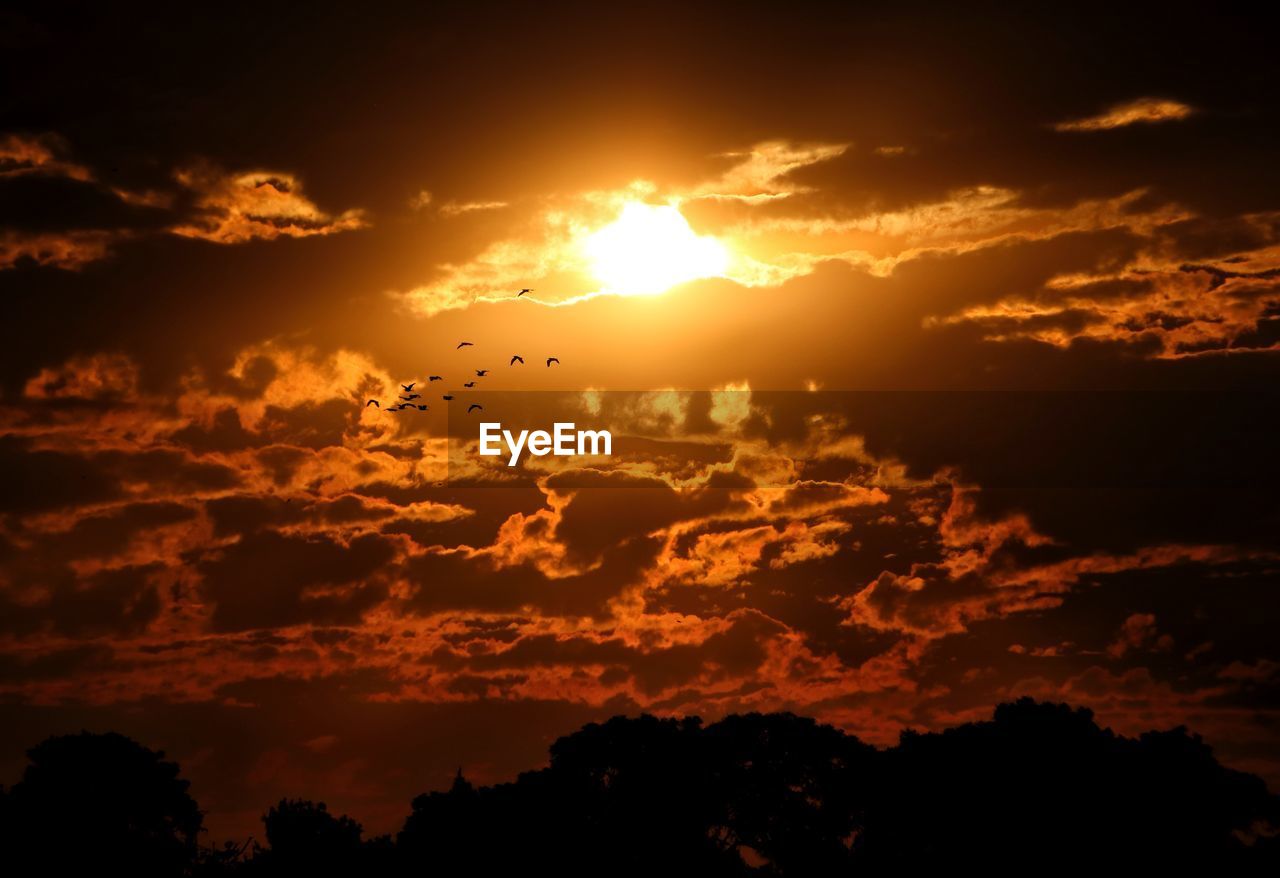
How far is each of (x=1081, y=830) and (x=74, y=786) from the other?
208 feet

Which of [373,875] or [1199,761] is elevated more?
[1199,761]

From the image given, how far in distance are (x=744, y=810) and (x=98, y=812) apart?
43.1 metres

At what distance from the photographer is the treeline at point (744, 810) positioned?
92938 millimetres

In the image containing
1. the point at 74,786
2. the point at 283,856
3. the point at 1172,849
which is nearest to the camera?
the point at 1172,849

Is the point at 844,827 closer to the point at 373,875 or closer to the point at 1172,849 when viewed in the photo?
the point at 1172,849

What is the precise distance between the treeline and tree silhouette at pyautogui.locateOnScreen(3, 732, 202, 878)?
0.37 feet

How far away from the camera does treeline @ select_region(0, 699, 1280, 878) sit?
92938mm

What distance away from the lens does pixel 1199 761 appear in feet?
313

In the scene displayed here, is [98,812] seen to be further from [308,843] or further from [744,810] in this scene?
[744,810]

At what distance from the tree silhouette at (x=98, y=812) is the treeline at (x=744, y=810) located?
4.5 inches

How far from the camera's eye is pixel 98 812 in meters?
98.6

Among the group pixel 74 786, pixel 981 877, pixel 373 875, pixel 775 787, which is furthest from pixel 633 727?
pixel 74 786

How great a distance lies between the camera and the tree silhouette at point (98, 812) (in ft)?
310

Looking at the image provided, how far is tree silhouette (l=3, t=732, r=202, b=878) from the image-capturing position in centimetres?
9438
